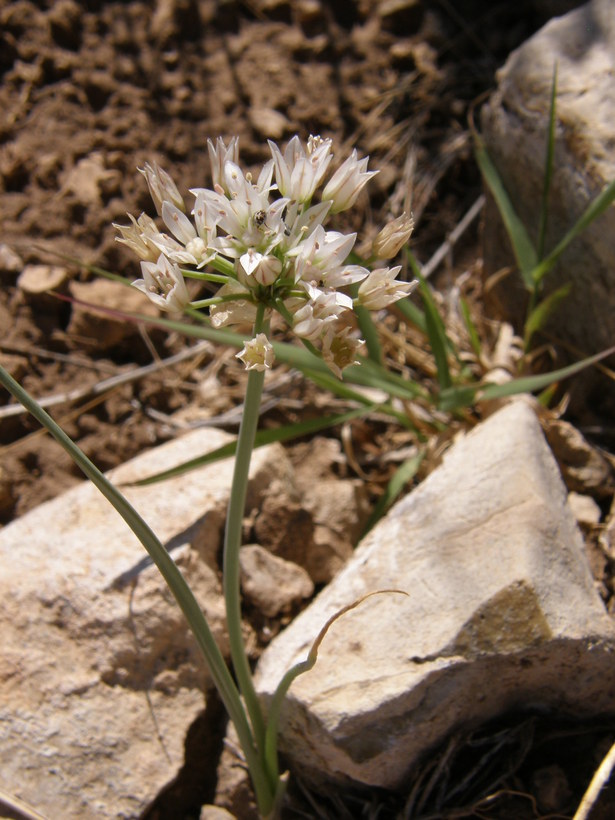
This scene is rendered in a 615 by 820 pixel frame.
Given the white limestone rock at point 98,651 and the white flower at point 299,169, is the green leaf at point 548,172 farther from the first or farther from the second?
the white limestone rock at point 98,651

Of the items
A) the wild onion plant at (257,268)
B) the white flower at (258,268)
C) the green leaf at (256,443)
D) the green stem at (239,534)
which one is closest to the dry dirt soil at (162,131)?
the green leaf at (256,443)

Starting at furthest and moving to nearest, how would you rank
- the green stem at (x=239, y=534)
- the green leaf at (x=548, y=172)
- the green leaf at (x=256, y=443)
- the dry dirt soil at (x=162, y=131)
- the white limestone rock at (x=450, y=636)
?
the dry dirt soil at (x=162, y=131) < the green leaf at (x=548, y=172) < the green leaf at (x=256, y=443) < the white limestone rock at (x=450, y=636) < the green stem at (x=239, y=534)

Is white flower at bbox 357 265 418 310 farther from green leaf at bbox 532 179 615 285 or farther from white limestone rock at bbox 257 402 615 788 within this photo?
green leaf at bbox 532 179 615 285

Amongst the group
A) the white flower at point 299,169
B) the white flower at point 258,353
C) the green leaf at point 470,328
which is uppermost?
the white flower at point 299,169

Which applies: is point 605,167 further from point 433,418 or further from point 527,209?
point 433,418

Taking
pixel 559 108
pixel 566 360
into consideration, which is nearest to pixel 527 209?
pixel 559 108

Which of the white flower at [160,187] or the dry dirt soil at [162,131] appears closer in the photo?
the white flower at [160,187]

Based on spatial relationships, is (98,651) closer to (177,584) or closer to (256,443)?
(177,584)

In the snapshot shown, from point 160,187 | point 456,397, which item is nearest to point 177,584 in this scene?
point 160,187
